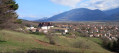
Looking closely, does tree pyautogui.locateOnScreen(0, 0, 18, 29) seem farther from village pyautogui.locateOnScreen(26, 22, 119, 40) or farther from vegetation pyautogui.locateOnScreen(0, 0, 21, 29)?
village pyautogui.locateOnScreen(26, 22, 119, 40)

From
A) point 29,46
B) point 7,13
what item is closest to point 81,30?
point 7,13

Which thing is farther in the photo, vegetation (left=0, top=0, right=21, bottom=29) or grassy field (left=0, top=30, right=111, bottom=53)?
vegetation (left=0, top=0, right=21, bottom=29)

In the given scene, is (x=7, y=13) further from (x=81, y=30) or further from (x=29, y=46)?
(x=81, y=30)

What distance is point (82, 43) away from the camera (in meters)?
21.8

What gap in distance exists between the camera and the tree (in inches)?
566

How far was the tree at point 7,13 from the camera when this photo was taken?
14.4 meters

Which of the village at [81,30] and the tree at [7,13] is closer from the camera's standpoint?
the tree at [7,13]

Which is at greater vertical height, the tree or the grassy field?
the tree

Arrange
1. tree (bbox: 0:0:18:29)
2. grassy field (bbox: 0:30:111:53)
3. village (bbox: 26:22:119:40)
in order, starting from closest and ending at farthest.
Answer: grassy field (bbox: 0:30:111:53) → tree (bbox: 0:0:18:29) → village (bbox: 26:22:119:40)

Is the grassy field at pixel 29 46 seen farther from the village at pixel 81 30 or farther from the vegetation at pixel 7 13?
the village at pixel 81 30

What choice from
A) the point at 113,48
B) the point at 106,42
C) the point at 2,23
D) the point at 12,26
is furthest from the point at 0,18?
the point at 106,42

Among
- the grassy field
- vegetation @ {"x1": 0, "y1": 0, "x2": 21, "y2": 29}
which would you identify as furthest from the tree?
the grassy field

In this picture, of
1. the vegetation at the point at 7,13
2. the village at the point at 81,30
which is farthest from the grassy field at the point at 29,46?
the village at the point at 81,30

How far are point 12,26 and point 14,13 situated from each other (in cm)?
169
